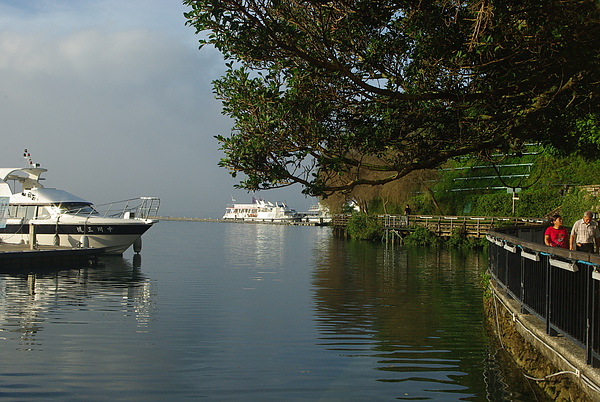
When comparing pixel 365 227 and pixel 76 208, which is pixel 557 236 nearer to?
pixel 76 208

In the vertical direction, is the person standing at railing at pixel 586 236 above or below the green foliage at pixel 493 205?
below

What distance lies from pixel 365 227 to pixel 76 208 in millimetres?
32414

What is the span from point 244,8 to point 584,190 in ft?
103

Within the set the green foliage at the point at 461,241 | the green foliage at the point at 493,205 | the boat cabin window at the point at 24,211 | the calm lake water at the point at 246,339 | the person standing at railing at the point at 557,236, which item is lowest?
the calm lake water at the point at 246,339

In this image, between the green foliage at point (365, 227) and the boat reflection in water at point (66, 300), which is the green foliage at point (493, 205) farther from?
the boat reflection in water at point (66, 300)

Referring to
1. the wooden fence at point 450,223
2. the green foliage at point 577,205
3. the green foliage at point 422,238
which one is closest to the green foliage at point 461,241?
the wooden fence at point 450,223

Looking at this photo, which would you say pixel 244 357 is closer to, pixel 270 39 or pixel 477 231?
pixel 270 39

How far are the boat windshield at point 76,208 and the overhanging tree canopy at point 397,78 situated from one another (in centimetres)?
2689

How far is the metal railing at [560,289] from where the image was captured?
6.89m

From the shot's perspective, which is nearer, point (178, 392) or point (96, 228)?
point (178, 392)

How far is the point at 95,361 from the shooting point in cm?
1198

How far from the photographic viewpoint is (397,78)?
40.8 feet

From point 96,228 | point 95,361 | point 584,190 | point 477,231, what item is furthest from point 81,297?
point 477,231

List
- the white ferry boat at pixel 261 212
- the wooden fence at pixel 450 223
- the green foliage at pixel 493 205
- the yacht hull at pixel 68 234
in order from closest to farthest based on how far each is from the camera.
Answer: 1. the yacht hull at pixel 68 234
2. the wooden fence at pixel 450 223
3. the green foliage at pixel 493 205
4. the white ferry boat at pixel 261 212
